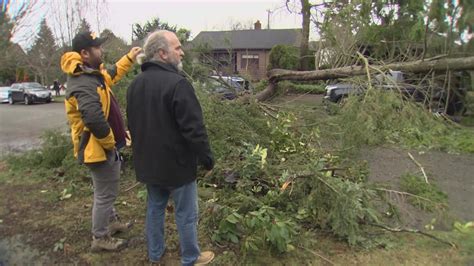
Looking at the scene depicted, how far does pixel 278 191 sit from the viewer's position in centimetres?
388

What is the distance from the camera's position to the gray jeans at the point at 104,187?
10.3 feet

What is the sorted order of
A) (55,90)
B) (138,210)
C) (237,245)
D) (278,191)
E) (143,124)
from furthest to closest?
(55,90), (138,210), (278,191), (237,245), (143,124)

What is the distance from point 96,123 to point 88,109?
112 mm

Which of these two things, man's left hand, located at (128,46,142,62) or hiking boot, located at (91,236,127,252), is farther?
man's left hand, located at (128,46,142,62)

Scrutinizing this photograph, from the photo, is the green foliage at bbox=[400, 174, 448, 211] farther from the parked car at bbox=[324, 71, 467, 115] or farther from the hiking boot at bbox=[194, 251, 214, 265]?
the hiking boot at bbox=[194, 251, 214, 265]

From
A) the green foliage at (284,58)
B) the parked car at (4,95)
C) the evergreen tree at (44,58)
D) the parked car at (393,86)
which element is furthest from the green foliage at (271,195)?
the evergreen tree at (44,58)

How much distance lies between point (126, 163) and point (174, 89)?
3143 millimetres

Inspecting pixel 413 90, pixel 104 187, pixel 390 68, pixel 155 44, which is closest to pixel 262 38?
pixel 413 90

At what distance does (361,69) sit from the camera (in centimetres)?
657

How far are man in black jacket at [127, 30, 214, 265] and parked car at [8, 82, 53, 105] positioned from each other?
2632cm

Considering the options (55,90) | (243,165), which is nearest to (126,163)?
(243,165)

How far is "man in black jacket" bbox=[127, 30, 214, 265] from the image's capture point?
2.54 meters

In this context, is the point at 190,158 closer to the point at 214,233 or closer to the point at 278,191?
the point at 214,233

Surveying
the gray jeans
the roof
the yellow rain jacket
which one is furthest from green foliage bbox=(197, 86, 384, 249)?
the roof
